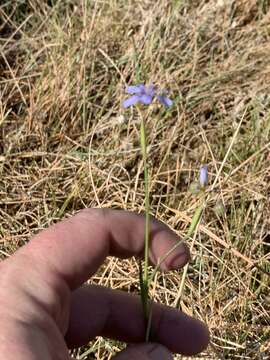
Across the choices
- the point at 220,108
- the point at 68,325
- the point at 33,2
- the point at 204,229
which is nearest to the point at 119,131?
the point at 220,108

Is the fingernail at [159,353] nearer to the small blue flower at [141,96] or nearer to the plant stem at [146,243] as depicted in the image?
the plant stem at [146,243]

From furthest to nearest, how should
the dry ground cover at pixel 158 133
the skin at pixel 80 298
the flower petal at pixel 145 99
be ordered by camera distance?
the dry ground cover at pixel 158 133 < the flower petal at pixel 145 99 < the skin at pixel 80 298

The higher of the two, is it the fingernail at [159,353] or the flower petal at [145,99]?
the flower petal at [145,99]

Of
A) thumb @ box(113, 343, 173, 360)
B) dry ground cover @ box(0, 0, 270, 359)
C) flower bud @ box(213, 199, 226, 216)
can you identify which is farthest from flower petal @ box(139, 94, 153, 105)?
flower bud @ box(213, 199, 226, 216)

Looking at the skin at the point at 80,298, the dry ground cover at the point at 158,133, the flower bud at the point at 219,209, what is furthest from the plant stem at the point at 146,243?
the flower bud at the point at 219,209

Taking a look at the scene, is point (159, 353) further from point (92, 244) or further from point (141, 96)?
point (141, 96)

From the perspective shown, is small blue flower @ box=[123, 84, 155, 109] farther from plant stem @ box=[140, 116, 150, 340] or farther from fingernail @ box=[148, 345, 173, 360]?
fingernail @ box=[148, 345, 173, 360]

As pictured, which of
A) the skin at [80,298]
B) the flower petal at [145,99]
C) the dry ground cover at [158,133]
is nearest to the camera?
the skin at [80,298]

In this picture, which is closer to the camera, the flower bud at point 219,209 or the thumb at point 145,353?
the thumb at point 145,353
